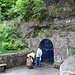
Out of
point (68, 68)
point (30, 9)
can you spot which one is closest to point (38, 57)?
point (30, 9)

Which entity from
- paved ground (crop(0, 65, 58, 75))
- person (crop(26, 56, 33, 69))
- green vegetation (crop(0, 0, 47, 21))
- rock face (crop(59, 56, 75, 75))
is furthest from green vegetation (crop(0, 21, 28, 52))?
rock face (crop(59, 56, 75, 75))

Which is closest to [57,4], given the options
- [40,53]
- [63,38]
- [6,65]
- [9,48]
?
[63,38]

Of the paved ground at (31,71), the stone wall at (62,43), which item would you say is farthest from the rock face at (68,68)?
the stone wall at (62,43)

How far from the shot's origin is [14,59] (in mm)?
13883

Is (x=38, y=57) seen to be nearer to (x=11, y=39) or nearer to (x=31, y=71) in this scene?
→ (x=31, y=71)

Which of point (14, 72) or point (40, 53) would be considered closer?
point (14, 72)

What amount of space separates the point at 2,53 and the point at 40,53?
9.63 ft

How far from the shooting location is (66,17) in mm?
14102

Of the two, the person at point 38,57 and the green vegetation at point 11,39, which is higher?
the green vegetation at point 11,39

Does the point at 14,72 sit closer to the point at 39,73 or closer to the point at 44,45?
the point at 39,73

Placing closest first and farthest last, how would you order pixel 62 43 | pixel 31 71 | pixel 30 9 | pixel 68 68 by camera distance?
1. pixel 68 68
2. pixel 31 71
3. pixel 62 43
4. pixel 30 9

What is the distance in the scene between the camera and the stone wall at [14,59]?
44.5 feet

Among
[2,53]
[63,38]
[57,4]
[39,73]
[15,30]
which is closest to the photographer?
[39,73]

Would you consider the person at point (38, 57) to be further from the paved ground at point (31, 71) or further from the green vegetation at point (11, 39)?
the green vegetation at point (11, 39)
